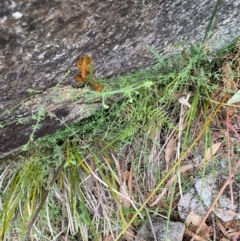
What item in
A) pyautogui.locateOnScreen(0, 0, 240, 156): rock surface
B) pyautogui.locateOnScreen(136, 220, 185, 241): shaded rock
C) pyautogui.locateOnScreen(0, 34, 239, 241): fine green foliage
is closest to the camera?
pyautogui.locateOnScreen(0, 0, 240, 156): rock surface

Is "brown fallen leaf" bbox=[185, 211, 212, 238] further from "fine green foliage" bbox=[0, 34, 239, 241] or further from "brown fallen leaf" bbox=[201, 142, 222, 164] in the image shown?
"brown fallen leaf" bbox=[201, 142, 222, 164]

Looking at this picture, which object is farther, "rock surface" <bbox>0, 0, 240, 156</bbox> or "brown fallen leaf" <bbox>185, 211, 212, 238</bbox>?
"brown fallen leaf" <bbox>185, 211, 212, 238</bbox>

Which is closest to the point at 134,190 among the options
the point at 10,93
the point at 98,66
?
the point at 98,66

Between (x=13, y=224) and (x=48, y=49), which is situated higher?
(x=48, y=49)

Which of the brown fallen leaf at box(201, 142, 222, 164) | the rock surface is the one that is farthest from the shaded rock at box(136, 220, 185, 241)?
the rock surface

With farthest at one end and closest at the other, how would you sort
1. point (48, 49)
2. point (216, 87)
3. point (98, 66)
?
point (216, 87), point (98, 66), point (48, 49)

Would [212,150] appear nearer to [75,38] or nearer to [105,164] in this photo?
[105,164]

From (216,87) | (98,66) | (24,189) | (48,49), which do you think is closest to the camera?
(48,49)

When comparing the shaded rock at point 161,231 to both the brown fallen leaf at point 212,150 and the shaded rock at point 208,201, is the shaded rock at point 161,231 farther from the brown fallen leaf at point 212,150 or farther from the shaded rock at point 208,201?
the brown fallen leaf at point 212,150

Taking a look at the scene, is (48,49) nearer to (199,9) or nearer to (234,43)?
(199,9)
